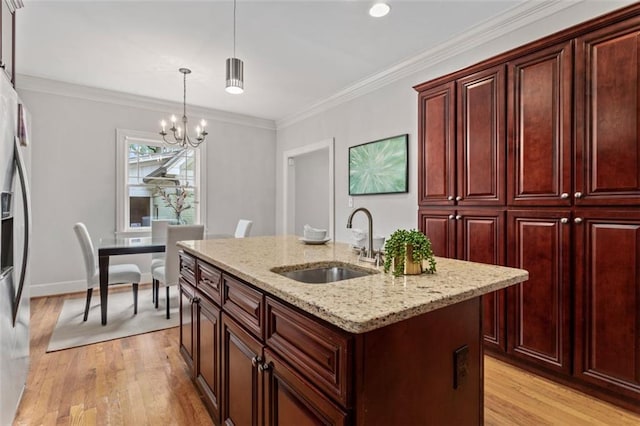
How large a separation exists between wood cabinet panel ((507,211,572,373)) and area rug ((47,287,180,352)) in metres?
3.00

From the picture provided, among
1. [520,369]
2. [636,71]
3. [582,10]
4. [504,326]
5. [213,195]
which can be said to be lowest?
[520,369]

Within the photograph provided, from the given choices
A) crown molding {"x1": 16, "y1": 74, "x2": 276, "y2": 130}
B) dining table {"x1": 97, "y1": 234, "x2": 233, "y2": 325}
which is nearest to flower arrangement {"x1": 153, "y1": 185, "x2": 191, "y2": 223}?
crown molding {"x1": 16, "y1": 74, "x2": 276, "y2": 130}

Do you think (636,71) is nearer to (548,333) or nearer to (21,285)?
(548,333)

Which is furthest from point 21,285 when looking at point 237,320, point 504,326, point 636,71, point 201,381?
point 636,71

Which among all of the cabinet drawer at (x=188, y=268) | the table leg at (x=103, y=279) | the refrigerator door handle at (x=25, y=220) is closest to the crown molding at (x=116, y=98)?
the table leg at (x=103, y=279)

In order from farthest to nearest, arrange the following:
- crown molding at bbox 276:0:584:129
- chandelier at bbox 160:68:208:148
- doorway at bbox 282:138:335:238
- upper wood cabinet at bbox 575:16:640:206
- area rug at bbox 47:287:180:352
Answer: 1. doorway at bbox 282:138:335:238
2. chandelier at bbox 160:68:208:148
3. area rug at bbox 47:287:180:352
4. crown molding at bbox 276:0:584:129
5. upper wood cabinet at bbox 575:16:640:206

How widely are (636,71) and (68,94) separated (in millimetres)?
5648

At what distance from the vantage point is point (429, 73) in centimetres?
334

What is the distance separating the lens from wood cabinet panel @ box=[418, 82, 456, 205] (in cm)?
262

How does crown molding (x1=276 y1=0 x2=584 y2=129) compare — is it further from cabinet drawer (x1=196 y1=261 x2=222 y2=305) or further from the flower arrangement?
cabinet drawer (x1=196 y1=261 x2=222 y2=305)

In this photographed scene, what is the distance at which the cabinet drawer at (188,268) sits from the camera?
2057mm

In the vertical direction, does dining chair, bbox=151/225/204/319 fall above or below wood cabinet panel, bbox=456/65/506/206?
below

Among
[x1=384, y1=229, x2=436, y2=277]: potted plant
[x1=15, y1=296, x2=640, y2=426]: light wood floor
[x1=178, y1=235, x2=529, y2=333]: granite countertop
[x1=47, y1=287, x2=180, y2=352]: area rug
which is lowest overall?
[x1=15, y1=296, x2=640, y2=426]: light wood floor

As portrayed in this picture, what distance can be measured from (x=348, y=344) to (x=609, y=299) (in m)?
1.90
